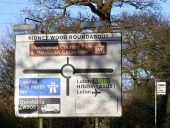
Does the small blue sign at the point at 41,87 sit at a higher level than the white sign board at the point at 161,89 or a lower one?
higher

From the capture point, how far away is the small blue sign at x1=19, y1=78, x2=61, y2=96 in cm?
777

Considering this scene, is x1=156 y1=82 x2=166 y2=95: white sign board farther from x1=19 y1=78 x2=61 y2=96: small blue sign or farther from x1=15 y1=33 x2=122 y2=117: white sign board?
x1=19 y1=78 x2=61 y2=96: small blue sign

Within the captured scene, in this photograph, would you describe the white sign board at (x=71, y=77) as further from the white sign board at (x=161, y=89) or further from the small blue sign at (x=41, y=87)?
the white sign board at (x=161, y=89)

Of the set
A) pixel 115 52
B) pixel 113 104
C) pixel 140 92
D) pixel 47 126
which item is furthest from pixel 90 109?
pixel 140 92

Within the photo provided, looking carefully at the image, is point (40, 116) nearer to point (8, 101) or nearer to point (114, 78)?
point (114, 78)

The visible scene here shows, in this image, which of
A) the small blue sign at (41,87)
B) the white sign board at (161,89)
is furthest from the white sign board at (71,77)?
the white sign board at (161,89)

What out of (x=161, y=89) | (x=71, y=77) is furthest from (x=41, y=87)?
(x=161, y=89)

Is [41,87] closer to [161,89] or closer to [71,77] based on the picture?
[71,77]

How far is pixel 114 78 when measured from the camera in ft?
25.3

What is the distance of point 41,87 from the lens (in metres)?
7.77

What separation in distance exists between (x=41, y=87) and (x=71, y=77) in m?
0.47

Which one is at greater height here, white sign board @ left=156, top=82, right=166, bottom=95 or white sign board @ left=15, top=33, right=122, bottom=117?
white sign board @ left=15, top=33, right=122, bottom=117

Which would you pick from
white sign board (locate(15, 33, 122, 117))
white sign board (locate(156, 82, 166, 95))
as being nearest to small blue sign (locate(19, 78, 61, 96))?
white sign board (locate(15, 33, 122, 117))

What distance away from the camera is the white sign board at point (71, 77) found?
25.2 feet
